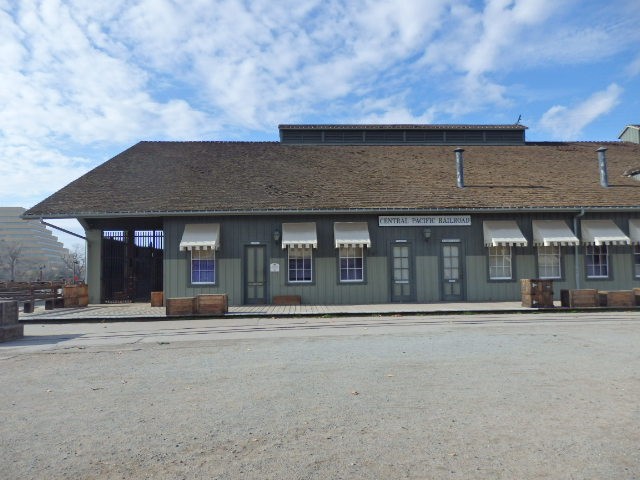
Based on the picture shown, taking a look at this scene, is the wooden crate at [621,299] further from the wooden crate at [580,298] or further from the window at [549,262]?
the window at [549,262]

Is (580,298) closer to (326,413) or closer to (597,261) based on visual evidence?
(597,261)

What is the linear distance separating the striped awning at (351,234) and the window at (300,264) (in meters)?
1.31

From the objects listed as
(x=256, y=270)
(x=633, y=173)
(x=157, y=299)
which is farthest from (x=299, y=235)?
(x=633, y=173)

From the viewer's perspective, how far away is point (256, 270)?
1869 cm

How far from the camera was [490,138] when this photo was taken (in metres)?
26.2

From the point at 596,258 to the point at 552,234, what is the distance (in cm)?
246

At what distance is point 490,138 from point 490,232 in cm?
926

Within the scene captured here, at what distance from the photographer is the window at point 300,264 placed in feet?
61.6

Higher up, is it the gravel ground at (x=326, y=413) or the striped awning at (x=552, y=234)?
the striped awning at (x=552, y=234)

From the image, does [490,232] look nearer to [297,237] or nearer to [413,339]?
[297,237]

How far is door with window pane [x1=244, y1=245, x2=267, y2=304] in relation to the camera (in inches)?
734

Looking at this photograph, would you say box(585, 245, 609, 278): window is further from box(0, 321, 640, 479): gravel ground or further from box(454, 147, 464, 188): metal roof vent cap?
box(0, 321, 640, 479): gravel ground

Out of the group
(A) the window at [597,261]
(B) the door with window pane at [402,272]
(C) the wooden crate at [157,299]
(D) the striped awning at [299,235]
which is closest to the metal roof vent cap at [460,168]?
(B) the door with window pane at [402,272]

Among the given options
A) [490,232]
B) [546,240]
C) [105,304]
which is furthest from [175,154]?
[546,240]
